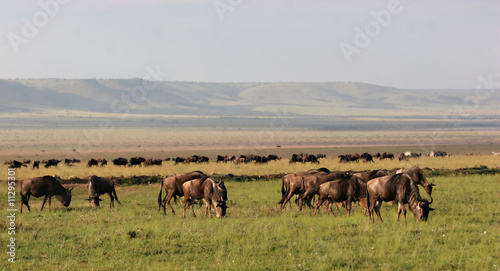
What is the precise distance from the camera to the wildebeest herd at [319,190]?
50.4 feet

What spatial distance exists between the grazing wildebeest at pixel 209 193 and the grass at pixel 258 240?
1.71ft

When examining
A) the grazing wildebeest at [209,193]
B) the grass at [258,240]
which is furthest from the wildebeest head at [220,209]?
the grass at [258,240]

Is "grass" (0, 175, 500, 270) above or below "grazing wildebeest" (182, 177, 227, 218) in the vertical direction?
below

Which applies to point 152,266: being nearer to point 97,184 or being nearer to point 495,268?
point 495,268

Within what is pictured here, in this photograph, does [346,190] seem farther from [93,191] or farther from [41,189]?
[41,189]

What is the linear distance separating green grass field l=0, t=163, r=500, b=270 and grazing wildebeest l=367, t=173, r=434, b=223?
0.42 metres

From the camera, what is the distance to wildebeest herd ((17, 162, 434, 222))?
50.4 feet

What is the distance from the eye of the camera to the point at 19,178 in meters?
28.7

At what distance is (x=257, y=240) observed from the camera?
42.8 ft

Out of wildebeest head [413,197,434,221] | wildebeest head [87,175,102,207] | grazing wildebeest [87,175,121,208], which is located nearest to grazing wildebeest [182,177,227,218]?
grazing wildebeest [87,175,121,208]

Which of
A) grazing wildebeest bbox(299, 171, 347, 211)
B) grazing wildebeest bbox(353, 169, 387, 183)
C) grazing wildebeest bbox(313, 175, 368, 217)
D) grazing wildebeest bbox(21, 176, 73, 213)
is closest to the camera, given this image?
grazing wildebeest bbox(313, 175, 368, 217)

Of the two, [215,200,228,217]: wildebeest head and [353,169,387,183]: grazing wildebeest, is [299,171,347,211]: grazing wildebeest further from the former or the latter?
[215,200,228,217]: wildebeest head

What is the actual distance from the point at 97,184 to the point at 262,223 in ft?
23.4

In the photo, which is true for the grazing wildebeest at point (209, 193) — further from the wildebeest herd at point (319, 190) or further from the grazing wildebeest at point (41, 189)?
the grazing wildebeest at point (41, 189)
